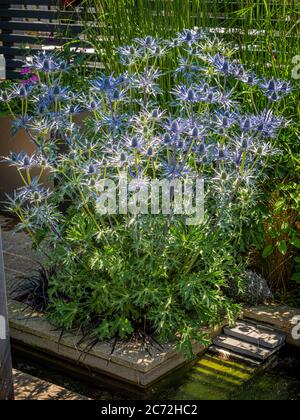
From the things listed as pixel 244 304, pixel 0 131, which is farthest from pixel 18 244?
pixel 244 304

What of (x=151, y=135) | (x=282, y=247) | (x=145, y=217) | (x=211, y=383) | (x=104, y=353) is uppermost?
(x=151, y=135)

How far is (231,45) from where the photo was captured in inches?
161

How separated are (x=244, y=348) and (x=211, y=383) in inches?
12.4

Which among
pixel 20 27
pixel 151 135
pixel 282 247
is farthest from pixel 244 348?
→ pixel 20 27

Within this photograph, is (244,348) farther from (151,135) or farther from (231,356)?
(151,135)

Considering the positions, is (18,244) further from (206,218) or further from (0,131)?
(206,218)

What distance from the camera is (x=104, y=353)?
3.29 meters

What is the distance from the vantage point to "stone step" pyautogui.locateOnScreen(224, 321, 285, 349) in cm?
358

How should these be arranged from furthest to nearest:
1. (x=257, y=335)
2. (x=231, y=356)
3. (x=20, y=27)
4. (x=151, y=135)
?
(x=20, y=27), (x=257, y=335), (x=231, y=356), (x=151, y=135)

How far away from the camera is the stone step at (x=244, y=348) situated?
350 cm

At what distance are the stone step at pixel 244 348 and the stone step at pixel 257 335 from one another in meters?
0.02

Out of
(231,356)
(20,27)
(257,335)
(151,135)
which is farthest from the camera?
(20,27)

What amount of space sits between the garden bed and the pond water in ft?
0.16
